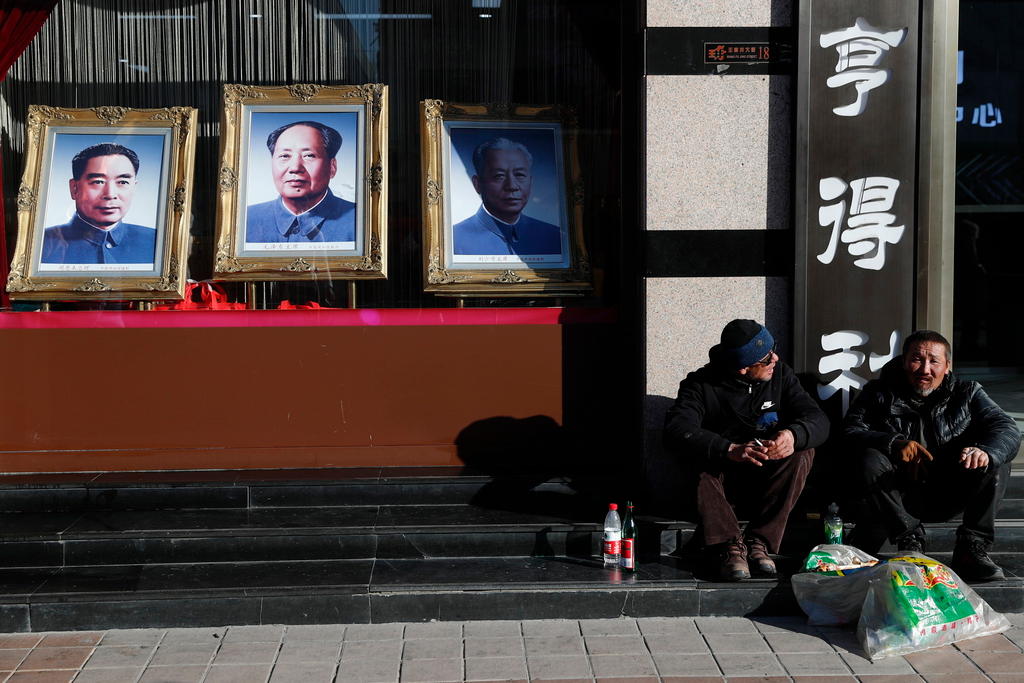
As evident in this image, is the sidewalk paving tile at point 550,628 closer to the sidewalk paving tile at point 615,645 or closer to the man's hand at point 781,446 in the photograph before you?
the sidewalk paving tile at point 615,645

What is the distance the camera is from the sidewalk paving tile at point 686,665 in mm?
4195

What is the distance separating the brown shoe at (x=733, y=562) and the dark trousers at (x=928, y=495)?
25.5 inches

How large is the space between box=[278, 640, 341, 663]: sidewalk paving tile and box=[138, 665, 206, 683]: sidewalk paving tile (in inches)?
13.0

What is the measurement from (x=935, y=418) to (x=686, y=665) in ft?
5.88

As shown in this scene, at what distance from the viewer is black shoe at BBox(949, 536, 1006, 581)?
482 cm

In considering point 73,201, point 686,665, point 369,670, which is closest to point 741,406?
point 686,665

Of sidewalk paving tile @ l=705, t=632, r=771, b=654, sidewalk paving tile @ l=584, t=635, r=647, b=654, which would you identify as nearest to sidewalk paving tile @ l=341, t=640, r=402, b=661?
sidewalk paving tile @ l=584, t=635, r=647, b=654

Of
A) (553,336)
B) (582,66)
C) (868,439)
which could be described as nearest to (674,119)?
(582,66)

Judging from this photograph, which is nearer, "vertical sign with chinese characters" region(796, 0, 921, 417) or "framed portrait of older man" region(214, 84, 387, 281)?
"vertical sign with chinese characters" region(796, 0, 921, 417)

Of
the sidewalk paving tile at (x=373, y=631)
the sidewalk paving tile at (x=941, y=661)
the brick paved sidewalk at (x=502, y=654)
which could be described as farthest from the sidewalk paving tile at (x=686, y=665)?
the sidewalk paving tile at (x=373, y=631)

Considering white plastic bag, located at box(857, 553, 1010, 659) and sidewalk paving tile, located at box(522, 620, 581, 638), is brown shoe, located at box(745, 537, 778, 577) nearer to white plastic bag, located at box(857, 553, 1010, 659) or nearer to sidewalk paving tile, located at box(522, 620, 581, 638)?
white plastic bag, located at box(857, 553, 1010, 659)

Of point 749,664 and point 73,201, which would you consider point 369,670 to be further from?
point 73,201

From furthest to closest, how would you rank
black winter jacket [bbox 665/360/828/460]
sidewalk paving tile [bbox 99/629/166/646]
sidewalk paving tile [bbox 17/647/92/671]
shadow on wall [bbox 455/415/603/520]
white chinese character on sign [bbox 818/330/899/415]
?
shadow on wall [bbox 455/415/603/520] → white chinese character on sign [bbox 818/330/899/415] → black winter jacket [bbox 665/360/828/460] → sidewalk paving tile [bbox 99/629/166/646] → sidewalk paving tile [bbox 17/647/92/671]

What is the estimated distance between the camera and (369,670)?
13.9 feet
